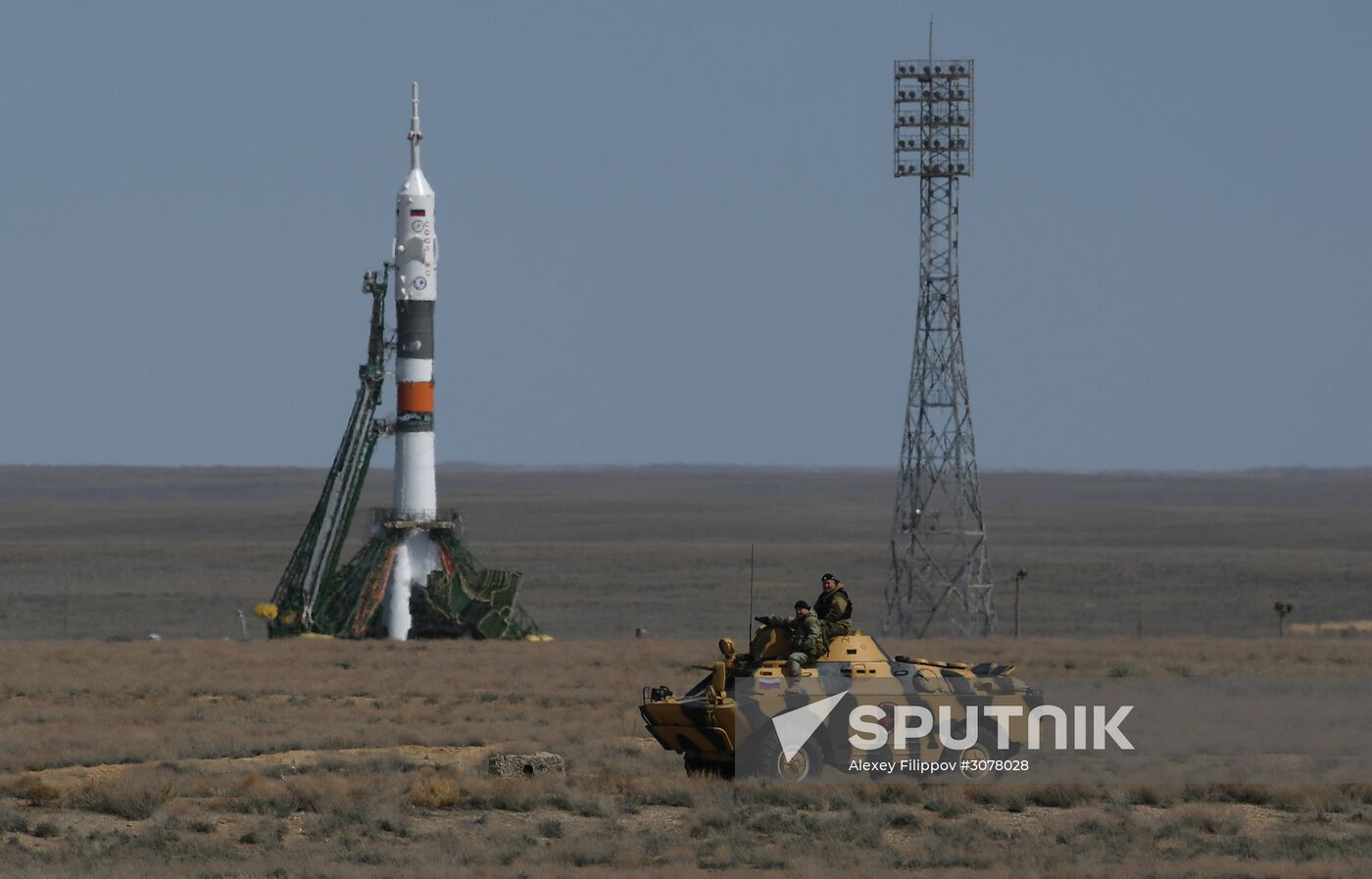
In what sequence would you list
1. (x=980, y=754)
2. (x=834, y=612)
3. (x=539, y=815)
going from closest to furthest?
(x=539, y=815) → (x=834, y=612) → (x=980, y=754)

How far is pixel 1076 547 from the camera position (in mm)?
122625

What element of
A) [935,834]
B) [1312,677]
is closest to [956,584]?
[1312,677]

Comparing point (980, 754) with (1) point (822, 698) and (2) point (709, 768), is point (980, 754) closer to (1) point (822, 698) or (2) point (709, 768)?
(1) point (822, 698)

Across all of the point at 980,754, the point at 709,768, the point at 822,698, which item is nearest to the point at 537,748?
the point at 709,768

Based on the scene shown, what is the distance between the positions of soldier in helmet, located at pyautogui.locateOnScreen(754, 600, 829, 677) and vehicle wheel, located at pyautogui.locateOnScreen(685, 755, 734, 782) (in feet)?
4.67

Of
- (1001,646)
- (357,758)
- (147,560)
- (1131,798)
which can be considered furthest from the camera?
(147,560)

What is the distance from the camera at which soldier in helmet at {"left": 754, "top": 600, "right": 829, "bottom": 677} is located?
90.8 feet

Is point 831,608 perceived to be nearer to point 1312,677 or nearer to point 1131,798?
point 1131,798

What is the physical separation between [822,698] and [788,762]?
1031 mm

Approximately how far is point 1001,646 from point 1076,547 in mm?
69524

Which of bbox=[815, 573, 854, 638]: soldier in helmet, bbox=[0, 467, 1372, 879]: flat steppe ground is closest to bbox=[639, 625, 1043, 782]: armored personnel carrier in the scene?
bbox=[815, 573, 854, 638]: soldier in helmet

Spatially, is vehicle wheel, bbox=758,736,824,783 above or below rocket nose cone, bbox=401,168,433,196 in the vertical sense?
below

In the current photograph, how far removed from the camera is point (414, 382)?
62.8 meters

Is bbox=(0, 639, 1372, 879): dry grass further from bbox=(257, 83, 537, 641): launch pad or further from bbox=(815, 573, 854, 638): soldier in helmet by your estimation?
bbox=(257, 83, 537, 641): launch pad
